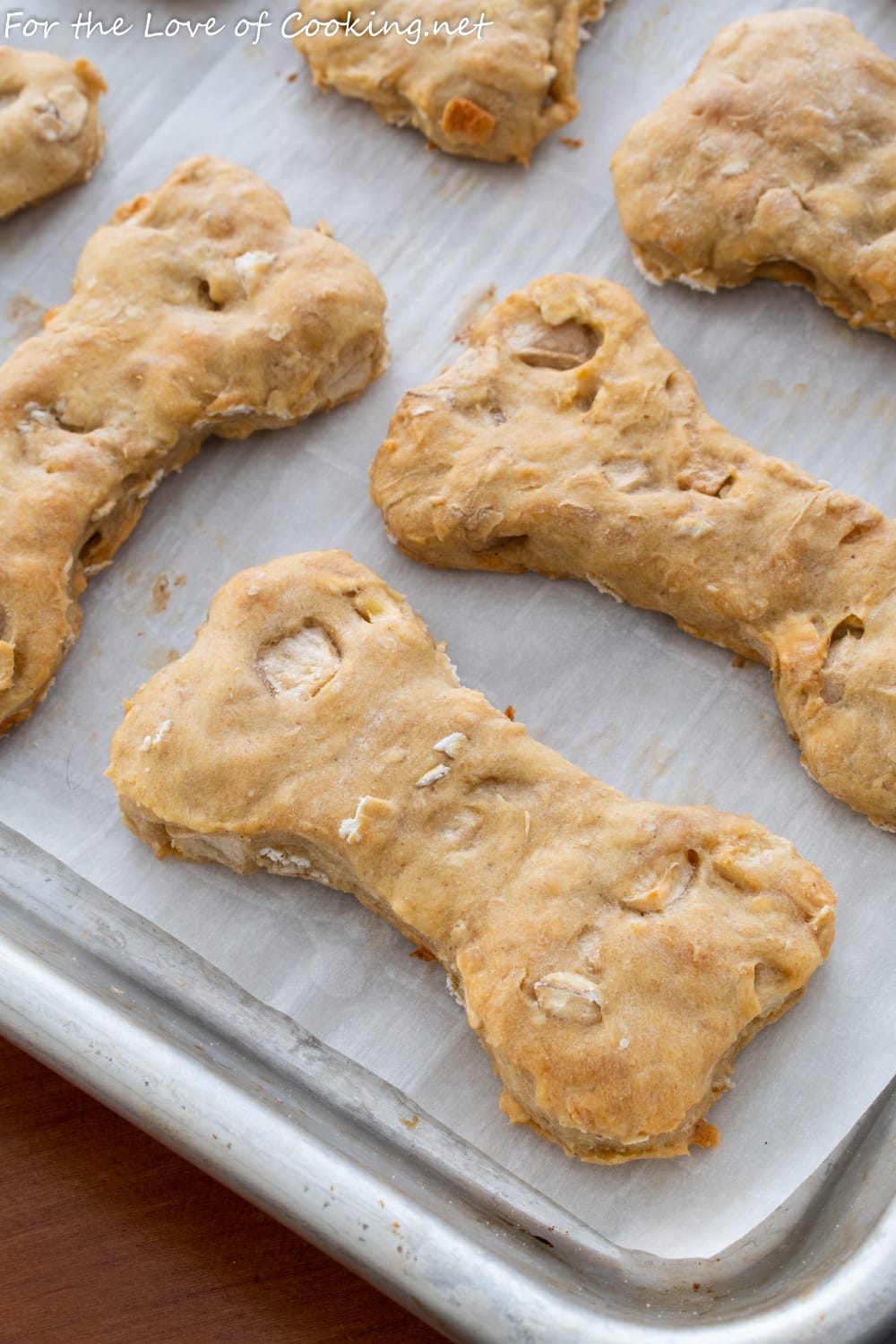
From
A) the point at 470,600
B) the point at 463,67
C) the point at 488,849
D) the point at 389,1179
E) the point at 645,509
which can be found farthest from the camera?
the point at 463,67

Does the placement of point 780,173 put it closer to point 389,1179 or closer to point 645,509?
point 645,509

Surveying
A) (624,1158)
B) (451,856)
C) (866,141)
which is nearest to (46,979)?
(451,856)

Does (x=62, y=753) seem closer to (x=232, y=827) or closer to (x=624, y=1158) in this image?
(x=232, y=827)

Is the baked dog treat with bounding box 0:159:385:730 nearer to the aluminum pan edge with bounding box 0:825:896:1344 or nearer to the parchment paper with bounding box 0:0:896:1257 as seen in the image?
the parchment paper with bounding box 0:0:896:1257

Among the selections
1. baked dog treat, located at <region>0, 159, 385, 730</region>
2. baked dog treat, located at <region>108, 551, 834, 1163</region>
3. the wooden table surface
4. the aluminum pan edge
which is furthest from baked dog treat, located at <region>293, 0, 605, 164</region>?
the wooden table surface

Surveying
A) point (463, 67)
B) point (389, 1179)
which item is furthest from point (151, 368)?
point (389, 1179)

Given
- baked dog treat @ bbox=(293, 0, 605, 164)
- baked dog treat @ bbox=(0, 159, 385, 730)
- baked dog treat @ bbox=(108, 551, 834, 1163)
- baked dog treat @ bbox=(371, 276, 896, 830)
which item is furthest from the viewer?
baked dog treat @ bbox=(293, 0, 605, 164)

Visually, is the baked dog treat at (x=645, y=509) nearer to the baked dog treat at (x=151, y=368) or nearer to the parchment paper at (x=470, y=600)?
the parchment paper at (x=470, y=600)
